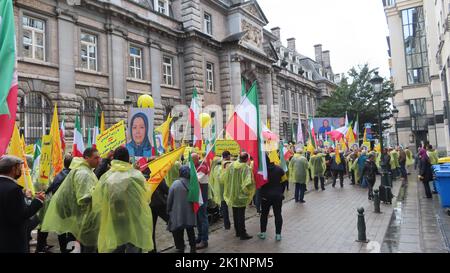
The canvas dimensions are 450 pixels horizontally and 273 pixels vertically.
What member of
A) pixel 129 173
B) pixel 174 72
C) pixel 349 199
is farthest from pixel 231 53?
pixel 129 173

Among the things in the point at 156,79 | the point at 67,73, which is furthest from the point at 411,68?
the point at 67,73

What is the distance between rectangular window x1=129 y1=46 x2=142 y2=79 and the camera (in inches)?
836

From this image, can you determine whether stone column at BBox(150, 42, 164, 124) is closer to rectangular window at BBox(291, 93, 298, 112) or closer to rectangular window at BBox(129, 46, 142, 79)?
rectangular window at BBox(129, 46, 142, 79)

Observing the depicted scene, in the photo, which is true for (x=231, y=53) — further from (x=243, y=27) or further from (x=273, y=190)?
(x=273, y=190)

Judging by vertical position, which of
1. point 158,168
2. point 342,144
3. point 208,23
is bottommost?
point 158,168

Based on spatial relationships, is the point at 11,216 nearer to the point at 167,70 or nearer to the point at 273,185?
the point at 273,185

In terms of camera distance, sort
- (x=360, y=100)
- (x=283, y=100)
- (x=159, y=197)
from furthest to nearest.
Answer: (x=283, y=100) < (x=360, y=100) < (x=159, y=197)

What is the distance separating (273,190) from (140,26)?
16579 mm

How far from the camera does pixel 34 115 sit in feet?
51.7

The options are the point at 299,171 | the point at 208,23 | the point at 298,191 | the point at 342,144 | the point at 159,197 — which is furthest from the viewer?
the point at 208,23

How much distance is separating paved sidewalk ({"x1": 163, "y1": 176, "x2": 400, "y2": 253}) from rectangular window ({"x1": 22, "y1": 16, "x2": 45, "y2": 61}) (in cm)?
1236

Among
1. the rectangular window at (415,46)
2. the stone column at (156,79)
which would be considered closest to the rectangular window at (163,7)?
the stone column at (156,79)

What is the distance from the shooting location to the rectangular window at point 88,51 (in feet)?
60.6

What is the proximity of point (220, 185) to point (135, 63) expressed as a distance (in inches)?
568
